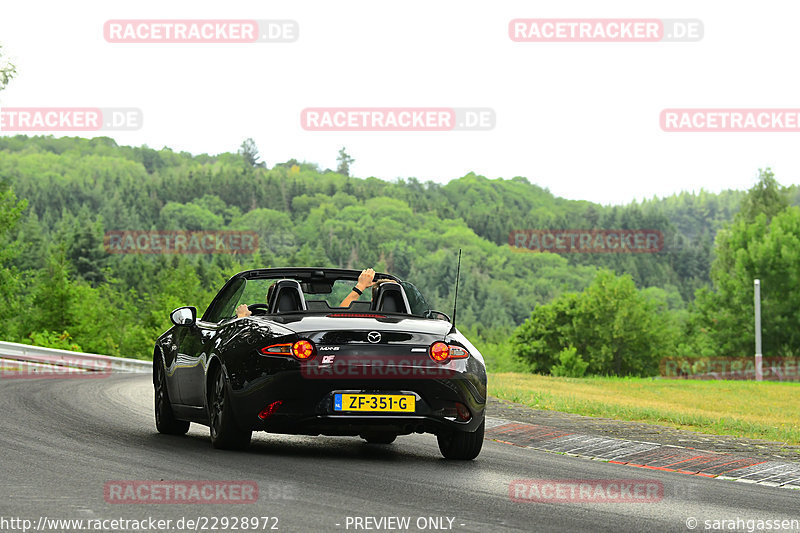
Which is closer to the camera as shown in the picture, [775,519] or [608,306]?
[775,519]

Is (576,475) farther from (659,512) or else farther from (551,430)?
(551,430)

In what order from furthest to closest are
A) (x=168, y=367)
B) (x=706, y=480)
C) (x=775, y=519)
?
1. (x=168, y=367)
2. (x=706, y=480)
3. (x=775, y=519)

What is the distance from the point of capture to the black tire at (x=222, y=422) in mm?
8680

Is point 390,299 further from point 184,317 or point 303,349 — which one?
point 184,317

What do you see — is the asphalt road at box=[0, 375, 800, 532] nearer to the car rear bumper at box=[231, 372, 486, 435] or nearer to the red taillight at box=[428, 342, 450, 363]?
the car rear bumper at box=[231, 372, 486, 435]

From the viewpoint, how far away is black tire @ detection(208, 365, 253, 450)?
868 cm

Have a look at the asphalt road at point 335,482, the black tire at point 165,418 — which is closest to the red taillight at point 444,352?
the asphalt road at point 335,482

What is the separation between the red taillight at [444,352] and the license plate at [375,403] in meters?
0.38

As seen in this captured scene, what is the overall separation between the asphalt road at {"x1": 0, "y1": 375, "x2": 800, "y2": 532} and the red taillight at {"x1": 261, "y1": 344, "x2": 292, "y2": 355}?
2.75 ft

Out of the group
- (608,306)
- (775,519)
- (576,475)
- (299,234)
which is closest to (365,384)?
(576,475)

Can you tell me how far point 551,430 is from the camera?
1127cm

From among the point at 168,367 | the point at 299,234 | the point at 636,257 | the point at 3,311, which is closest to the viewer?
the point at 168,367

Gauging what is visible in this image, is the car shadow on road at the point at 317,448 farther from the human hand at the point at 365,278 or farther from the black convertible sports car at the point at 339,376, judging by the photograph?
the human hand at the point at 365,278

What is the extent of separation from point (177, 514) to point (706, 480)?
4226 millimetres
